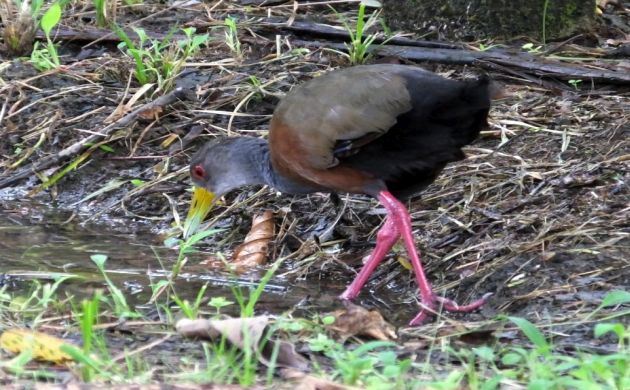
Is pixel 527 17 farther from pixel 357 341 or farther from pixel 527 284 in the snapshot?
pixel 357 341

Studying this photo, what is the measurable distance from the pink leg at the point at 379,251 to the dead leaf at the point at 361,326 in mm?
824

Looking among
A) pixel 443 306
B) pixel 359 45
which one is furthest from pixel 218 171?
pixel 359 45

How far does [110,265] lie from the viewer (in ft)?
18.6

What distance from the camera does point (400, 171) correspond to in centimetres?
509

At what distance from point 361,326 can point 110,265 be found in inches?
72.0

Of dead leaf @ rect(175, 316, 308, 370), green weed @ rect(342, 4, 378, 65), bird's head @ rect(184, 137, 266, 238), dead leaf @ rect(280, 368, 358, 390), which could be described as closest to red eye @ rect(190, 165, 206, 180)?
bird's head @ rect(184, 137, 266, 238)

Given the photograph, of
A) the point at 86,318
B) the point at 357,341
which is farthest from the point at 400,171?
the point at 86,318

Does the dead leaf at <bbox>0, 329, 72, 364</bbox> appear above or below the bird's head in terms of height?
above

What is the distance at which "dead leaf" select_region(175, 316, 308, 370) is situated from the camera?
363cm

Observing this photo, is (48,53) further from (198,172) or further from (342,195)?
(342,195)

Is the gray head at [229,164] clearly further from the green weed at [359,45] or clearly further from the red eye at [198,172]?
the green weed at [359,45]

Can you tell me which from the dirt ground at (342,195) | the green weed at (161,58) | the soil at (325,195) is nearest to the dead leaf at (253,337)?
the soil at (325,195)

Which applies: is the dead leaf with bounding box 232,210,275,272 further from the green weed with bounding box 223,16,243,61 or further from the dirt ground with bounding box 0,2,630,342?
the green weed with bounding box 223,16,243,61

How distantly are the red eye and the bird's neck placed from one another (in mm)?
273
